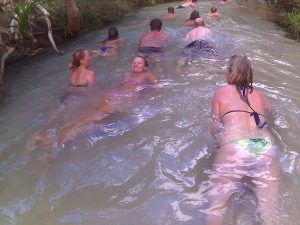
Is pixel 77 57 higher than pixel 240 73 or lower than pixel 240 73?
lower

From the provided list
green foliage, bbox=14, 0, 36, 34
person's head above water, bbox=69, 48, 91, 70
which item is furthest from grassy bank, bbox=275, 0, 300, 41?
green foliage, bbox=14, 0, 36, 34

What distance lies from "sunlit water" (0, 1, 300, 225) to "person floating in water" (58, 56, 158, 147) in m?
0.17

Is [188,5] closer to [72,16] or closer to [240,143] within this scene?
[72,16]

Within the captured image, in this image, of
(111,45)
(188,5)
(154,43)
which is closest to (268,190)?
(154,43)

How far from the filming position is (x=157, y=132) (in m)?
6.49

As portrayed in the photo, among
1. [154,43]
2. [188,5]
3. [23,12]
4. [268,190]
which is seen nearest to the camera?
[268,190]

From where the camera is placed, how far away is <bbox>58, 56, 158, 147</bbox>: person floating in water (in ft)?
21.6

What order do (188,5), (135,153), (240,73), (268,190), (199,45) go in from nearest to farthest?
(268,190) → (240,73) → (135,153) → (199,45) → (188,5)

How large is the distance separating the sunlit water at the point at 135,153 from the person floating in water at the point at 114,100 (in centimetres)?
17

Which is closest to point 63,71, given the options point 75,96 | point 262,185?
point 75,96

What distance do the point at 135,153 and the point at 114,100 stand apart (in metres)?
1.97

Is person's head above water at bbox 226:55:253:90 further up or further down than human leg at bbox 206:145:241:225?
further up

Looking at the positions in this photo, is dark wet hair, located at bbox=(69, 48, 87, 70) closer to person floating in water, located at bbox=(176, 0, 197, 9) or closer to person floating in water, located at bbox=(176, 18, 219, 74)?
person floating in water, located at bbox=(176, 18, 219, 74)

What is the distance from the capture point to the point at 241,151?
483cm
